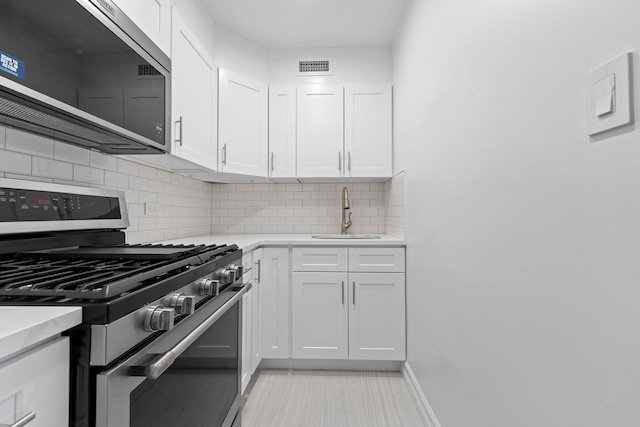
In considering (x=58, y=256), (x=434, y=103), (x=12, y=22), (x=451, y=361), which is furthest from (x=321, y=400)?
(x=12, y=22)

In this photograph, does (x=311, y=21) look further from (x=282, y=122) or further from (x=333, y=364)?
(x=333, y=364)

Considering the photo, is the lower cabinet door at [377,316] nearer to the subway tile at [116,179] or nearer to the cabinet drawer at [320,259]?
the cabinet drawer at [320,259]

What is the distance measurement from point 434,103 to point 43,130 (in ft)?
5.27

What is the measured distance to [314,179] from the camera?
286cm

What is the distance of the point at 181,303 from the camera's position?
881 millimetres

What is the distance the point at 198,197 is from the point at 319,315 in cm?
137

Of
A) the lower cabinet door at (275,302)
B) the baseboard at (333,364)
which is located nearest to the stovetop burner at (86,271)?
the lower cabinet door at (275,302)

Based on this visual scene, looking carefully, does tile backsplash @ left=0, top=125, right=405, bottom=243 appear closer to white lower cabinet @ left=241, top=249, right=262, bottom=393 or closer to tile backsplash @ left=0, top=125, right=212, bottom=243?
tile backsplash @ left=0, top=125, right=212, bottom=243

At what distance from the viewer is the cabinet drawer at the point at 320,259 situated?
238 cm

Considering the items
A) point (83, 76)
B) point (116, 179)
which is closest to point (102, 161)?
point (116, 179)

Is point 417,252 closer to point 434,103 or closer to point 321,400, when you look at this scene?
point 434,103

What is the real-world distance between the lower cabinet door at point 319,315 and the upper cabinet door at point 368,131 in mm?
913

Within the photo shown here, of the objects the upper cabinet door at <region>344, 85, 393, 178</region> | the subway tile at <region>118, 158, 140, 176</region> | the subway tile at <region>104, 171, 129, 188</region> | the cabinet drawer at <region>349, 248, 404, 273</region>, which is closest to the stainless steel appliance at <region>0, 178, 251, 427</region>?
the subway tile at <region>104, 171, 129, 188</region>

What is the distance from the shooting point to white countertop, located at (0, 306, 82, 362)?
0.47 meters
